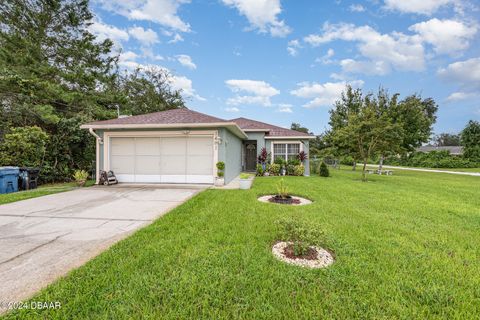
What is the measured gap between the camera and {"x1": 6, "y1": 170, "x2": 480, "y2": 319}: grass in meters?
1.97

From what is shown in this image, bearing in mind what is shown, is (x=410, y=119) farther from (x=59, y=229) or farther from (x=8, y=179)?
(x=8, y=179)

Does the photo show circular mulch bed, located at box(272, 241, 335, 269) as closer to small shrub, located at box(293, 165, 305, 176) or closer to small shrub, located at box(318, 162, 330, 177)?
small shrub, located at box(293, 165, 305, 176)

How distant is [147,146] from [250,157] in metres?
8.18

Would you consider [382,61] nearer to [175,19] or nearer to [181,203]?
[175,19]

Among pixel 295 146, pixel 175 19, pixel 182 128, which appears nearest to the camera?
pixel 182 128

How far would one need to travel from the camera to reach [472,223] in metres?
4.67

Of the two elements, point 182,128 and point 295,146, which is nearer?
point 182,128

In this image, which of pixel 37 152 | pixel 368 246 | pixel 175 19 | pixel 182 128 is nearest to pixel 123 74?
pixel 175 19

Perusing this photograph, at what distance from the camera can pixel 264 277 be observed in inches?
97.8

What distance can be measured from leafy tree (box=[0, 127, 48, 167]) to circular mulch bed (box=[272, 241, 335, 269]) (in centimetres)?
1157

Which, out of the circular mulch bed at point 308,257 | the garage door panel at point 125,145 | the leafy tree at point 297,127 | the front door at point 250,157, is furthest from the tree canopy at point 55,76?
the leafy tree at point 297,127

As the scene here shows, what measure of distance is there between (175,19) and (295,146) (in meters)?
10.9

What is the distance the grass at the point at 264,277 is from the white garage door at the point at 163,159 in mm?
5099

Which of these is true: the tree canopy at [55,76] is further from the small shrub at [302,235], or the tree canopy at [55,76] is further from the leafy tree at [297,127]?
the leafy tree at [297,127]
